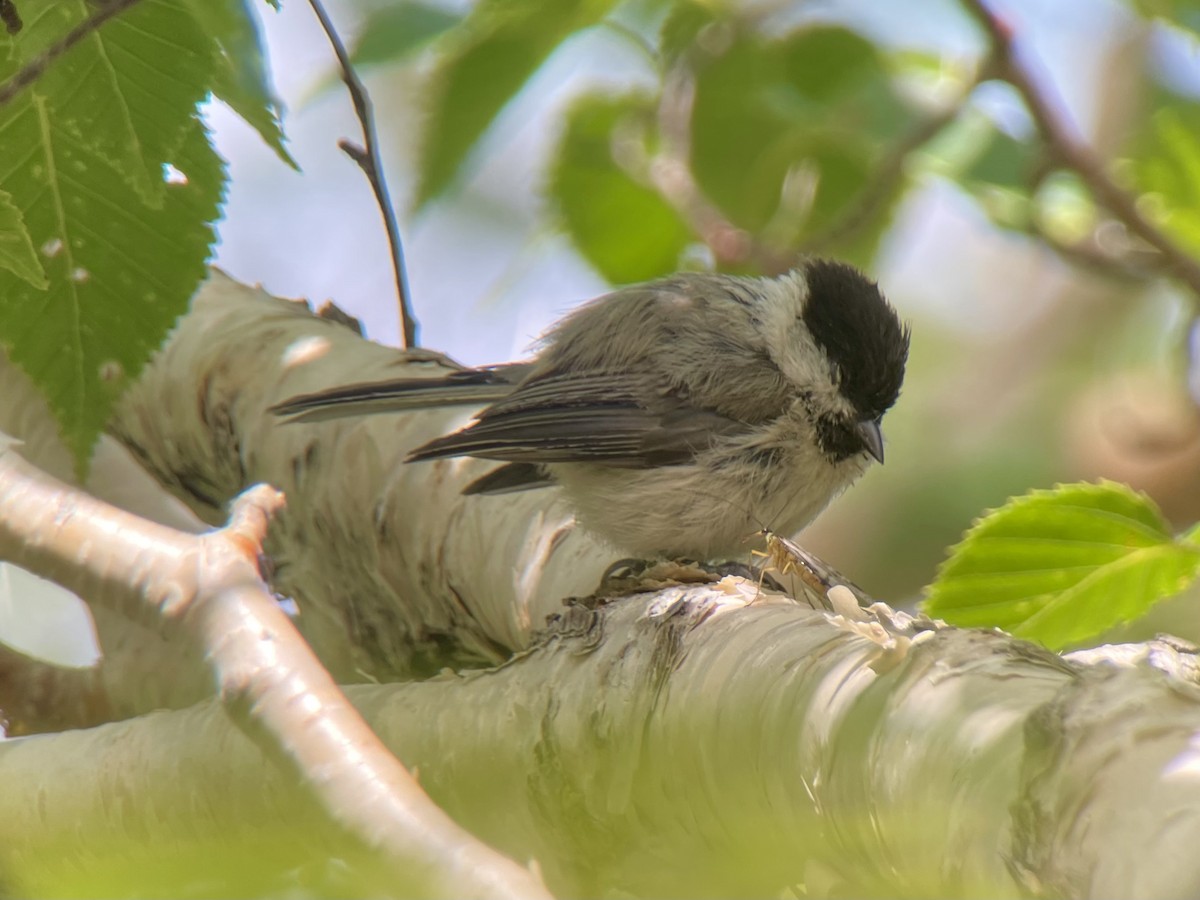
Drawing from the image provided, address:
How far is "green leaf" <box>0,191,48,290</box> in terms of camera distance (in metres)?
1.18

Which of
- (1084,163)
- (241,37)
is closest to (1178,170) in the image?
(1084,163)

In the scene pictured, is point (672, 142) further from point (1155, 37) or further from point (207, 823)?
point (1155, 37)

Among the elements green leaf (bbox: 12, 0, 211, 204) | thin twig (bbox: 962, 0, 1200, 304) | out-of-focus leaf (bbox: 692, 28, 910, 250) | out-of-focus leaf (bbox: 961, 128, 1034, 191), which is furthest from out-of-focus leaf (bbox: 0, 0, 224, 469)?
thin twig (bbox: 962, 0, 1200, 304)

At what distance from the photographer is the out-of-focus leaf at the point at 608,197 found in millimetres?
3340

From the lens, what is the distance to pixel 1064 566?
65.9 inches

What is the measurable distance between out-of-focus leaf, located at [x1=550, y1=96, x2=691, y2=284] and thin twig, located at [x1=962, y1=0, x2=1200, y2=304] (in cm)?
101

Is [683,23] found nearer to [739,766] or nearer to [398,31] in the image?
[398,31]

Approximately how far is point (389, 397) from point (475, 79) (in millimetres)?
716

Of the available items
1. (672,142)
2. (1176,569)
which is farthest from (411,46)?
(1176,569)

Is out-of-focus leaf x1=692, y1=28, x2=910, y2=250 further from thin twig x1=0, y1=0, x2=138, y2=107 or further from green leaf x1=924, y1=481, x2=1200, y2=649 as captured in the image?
thin twig x1=0, y1=0, x2=138, y2=107

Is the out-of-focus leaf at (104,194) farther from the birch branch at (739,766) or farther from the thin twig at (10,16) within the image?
the birch branch at (739,766)

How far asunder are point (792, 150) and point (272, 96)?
2391 millimetres

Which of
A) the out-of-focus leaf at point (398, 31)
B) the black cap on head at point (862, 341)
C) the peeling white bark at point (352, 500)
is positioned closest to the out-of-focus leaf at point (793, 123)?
the black cap on head at point (862, 341)

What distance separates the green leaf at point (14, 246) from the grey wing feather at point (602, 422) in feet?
4.11
